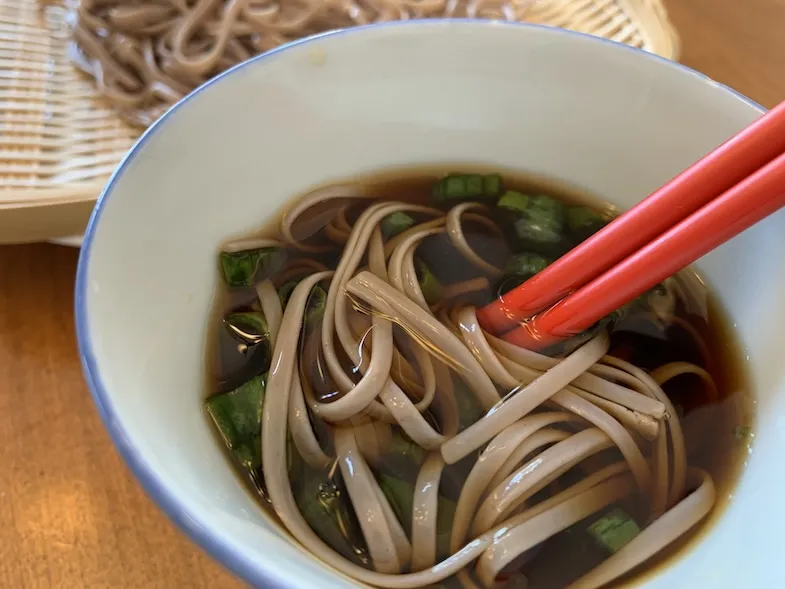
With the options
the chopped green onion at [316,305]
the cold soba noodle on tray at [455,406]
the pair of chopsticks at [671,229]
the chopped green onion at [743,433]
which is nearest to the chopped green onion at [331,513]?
the cold soba noodle on tray at [455,406]

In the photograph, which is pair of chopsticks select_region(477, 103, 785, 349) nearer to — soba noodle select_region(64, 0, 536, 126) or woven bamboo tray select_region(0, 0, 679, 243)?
woven bamboo tray select_region(0, 0, 679, 243)

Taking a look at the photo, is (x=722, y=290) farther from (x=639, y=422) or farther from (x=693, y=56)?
(x=693, y=56)

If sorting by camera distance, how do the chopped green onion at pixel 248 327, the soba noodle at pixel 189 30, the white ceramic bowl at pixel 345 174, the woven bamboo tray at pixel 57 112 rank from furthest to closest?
the soba noodle at pixel 189 30, the woven bamboo tray at pixel 57 112, the chopped green onion at pixel 248 327, the white ceramic bowl at pixel 345 174

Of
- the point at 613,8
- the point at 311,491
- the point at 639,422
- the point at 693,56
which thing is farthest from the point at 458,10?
the point at 311,491

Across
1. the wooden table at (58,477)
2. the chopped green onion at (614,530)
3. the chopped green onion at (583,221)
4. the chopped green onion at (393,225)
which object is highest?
the chopped green onion at (583,221)

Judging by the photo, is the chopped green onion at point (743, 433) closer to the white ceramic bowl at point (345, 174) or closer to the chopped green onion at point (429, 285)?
the white ceramic bowl at point (345, 174)

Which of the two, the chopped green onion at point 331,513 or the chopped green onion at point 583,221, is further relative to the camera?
the chopped green onion at point 583,221

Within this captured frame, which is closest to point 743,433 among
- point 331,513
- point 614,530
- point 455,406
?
point 614,530
